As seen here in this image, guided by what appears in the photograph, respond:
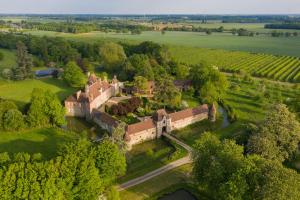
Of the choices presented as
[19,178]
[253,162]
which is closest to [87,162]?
[19,178]

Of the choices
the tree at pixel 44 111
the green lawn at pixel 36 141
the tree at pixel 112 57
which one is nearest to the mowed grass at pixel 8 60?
the tree at pixel 112 57

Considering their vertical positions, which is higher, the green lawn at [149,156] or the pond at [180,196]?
the green lawn at [149,156]

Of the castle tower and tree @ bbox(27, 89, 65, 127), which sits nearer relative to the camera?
tree @ bbox(27, 89, 65, 127)

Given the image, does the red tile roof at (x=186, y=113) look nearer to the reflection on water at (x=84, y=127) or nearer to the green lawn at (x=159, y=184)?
the reflection on water at (x=84, y=127)

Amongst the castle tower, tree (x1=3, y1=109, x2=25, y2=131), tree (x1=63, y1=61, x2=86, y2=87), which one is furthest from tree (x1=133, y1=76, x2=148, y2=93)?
tree (x1=3, y1=109, x2=25, y2=131)

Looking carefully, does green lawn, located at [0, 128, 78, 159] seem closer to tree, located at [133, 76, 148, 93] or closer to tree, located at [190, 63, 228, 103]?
tree, located at [133, 76, 148, 93]
